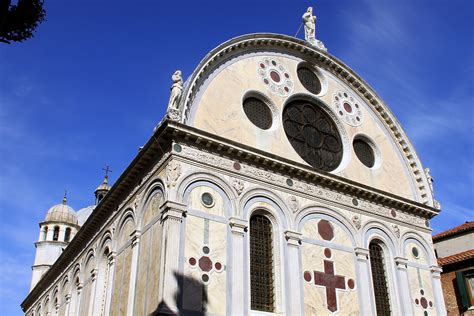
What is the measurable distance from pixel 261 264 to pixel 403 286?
6.57 metres

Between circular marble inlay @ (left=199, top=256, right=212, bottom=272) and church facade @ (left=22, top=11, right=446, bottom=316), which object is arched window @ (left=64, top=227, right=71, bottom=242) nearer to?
church facade @ (left=22, top=11, right=446, bottom=316)

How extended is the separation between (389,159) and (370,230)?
4.20 m

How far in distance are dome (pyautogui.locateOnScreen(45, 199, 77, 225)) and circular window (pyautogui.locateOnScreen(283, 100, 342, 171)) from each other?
27409mm

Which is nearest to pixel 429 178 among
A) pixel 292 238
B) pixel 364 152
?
pixel 364 152

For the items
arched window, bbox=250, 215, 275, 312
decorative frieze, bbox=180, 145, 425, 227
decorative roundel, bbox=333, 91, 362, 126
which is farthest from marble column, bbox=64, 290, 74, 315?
decorative roundel, bbox=333, 91, 362, 126

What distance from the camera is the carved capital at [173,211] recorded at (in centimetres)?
1645

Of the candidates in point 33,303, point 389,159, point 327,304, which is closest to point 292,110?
point 389,159

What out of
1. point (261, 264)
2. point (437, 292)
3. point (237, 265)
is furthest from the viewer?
point (437, 292)

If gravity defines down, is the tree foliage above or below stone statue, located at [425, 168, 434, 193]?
below

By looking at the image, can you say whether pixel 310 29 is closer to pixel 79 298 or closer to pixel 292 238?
pixel 292 238

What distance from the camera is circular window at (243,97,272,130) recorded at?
2053 centimetres

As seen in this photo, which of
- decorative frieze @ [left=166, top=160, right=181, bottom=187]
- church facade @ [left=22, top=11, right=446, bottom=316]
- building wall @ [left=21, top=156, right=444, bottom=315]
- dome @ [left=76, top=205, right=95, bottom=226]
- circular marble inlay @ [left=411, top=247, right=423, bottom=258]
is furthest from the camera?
dome @ [left=76, top=205, right=95, bottom=226]

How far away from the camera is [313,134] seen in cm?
2245

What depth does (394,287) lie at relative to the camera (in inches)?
825
